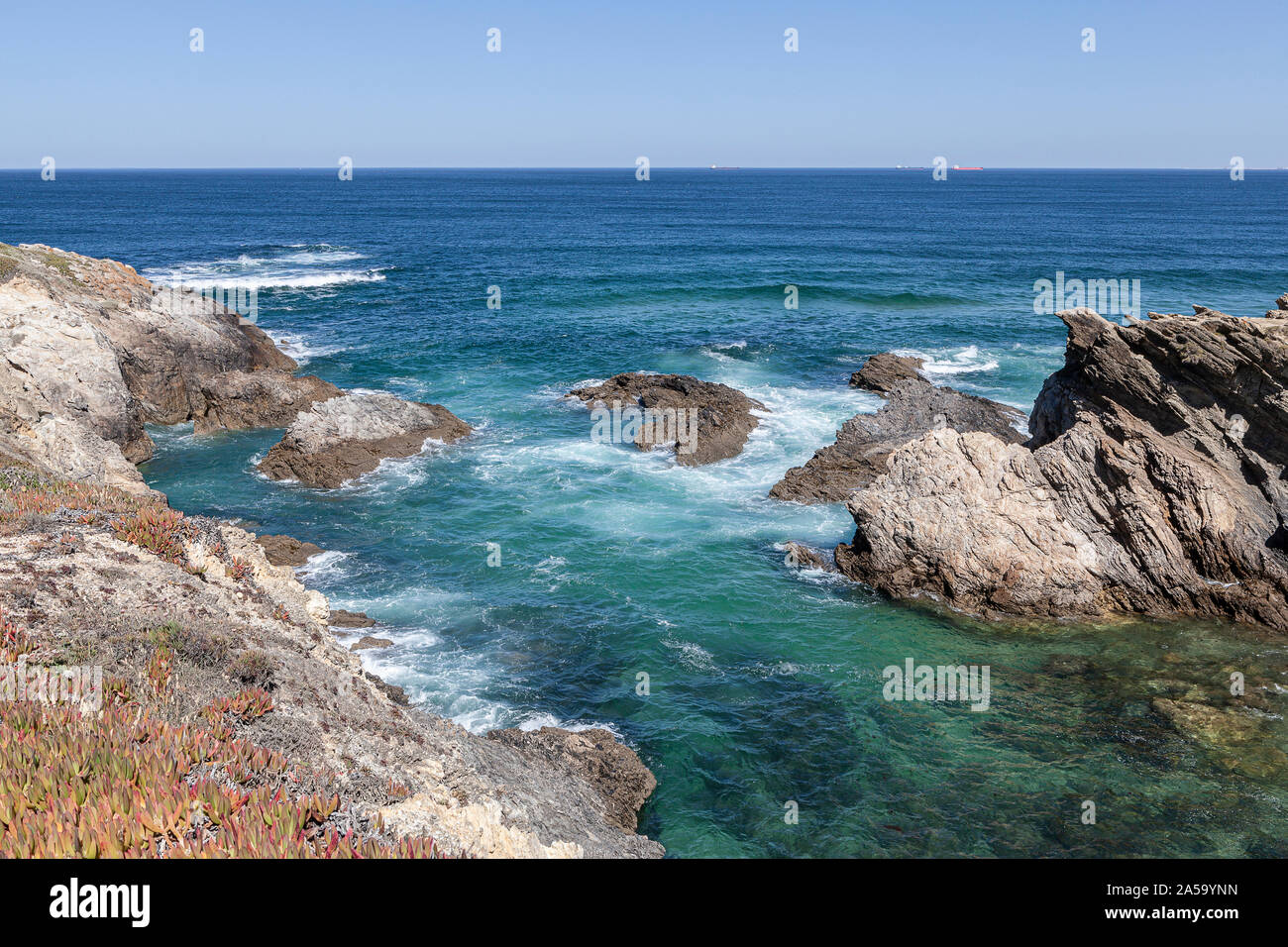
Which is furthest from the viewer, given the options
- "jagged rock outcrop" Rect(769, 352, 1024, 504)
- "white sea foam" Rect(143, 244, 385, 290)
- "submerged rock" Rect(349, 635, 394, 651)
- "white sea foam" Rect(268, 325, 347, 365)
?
"white sea foam" Rect(143, 244, 385, 290)

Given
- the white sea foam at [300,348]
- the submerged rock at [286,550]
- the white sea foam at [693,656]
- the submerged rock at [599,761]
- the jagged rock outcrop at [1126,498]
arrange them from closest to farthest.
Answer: the submerged rock at [599,761] → the white sea foam at [693,656] → the jagged rock outcrop at [1126,498] → the submerged rock at [286,550] → the white sea foam at [300,348]

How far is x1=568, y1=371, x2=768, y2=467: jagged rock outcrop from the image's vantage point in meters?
34.6

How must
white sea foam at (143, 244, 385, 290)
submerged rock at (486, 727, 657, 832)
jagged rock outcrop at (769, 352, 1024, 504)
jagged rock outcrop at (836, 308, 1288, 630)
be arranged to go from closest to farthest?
submerged rock at (486, 727, 657, 832)
jagged rock outcrop at (836, 308, 1288, 630)
jagged rock outcrop at (769, 352, 1024, 504)
white sea foam at (143, 244, 385, 290)

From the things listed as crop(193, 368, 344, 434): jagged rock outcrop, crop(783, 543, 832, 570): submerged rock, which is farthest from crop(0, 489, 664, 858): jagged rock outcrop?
crop(193, 368, 344, 434): jagged rock outcrop

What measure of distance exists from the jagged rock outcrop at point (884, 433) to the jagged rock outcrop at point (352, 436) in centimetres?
1566

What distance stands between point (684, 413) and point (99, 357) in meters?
23.6

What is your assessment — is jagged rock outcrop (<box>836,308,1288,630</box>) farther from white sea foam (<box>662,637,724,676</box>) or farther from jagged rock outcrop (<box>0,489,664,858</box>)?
jagged rock outcrop (<box>0,489,664,858</box>)

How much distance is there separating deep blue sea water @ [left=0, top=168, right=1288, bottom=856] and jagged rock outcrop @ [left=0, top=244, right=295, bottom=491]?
2.92m

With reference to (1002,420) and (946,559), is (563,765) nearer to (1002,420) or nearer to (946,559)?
(946,559)

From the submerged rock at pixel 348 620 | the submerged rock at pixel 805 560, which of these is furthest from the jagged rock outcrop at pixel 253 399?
the submerged rock at pixel 805 560

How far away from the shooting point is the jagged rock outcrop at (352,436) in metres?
31.7

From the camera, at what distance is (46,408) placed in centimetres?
2767

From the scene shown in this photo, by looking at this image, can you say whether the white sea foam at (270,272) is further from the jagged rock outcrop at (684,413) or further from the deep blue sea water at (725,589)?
the jagged rock outcrop at (684,413)

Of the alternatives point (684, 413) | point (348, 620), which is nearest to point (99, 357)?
point (348, 620)
